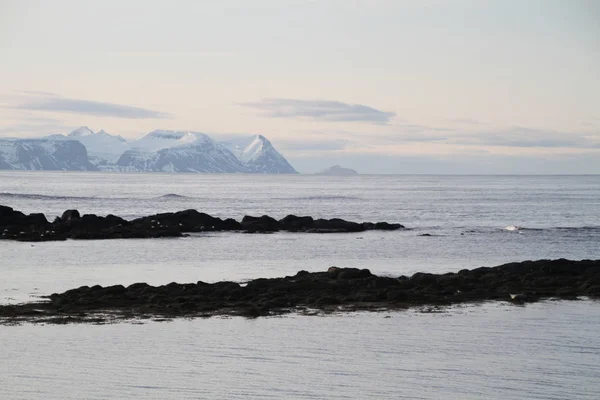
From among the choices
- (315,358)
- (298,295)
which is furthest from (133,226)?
(315,358)

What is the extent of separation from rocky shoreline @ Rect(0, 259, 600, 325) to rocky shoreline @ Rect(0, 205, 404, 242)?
21697mm

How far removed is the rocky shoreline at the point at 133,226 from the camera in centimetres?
4566

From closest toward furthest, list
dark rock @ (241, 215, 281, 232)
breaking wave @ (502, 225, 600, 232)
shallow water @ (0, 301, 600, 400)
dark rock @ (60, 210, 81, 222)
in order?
shallow water @ (0, 301, 600, 400) < dark rock @ (60, 210, 81, 222) < dark rock @ (241, 215, 281, 232) < breaking wave @ (502, 225, 600, 232)

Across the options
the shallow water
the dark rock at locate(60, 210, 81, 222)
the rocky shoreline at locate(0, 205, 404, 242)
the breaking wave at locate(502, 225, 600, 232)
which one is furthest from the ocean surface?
the breaking wave at locate(502, 225, 600, 232)

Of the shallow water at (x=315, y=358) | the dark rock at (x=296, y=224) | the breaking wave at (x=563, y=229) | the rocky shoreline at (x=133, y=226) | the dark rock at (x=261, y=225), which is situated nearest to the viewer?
the shallow water at (x=315, y=358)

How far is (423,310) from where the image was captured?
2161 centimetres

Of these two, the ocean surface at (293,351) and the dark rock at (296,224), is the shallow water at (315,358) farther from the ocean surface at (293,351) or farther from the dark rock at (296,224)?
the dark rock at (296,224)

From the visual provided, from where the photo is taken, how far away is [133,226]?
49781mm

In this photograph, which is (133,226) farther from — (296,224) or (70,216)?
(296,224)

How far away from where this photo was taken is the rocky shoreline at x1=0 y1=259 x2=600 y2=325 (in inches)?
813

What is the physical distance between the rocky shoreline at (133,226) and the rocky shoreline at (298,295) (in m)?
21.7

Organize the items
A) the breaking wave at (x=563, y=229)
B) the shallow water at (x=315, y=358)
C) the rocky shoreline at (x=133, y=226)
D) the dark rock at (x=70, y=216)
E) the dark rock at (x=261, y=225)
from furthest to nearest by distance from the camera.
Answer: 1. the breaking wave at (x=563, y=229)
2. the dark rock at (x=261, y=225)
3. the dark rock at (x=70, y=216)
4. the rocky shoreline at (x=133, y=226)
5. the shallow water at (x=315, y=358)

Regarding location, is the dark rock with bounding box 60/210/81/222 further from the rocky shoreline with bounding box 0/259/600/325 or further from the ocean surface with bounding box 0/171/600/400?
the rocky shoreline with bounding box 0/259/600/325

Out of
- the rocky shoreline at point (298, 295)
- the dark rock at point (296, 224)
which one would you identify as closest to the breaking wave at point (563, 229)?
the dark rock at point (296, 224)
